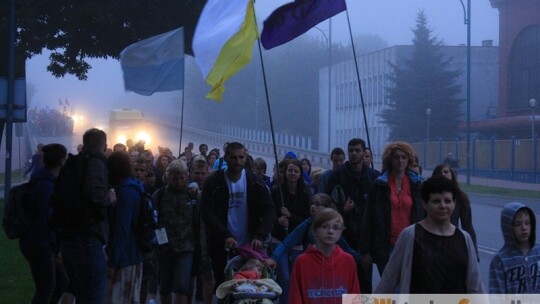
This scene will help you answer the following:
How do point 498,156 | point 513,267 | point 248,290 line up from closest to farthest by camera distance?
point 513,267, point 248,290, point 498,156

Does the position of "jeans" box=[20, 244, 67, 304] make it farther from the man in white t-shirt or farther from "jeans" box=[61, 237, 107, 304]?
the man in white t-shirt

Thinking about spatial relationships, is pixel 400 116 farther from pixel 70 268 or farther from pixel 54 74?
pixel 70 268

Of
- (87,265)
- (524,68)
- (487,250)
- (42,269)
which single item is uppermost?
(524,68)

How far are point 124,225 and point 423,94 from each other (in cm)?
5514

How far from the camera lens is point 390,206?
25.9 feet

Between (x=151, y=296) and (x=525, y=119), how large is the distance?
46410mm

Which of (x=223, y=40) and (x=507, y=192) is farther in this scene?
(x=507, y=192)

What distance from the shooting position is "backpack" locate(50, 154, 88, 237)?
7.54 metres

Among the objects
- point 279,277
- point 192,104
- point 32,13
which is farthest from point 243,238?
point 192,104

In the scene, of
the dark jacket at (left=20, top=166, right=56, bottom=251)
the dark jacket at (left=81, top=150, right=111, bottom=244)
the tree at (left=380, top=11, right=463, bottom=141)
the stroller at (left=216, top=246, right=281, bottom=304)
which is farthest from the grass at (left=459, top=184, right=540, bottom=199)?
the stroller at (left=216, top=246, right=281, bottom=304)

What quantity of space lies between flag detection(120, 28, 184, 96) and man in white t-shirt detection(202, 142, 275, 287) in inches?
270

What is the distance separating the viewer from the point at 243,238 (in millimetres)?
8852

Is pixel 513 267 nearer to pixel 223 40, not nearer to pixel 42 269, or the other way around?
pixel 42 269

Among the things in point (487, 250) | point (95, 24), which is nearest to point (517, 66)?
point (95, 24)
